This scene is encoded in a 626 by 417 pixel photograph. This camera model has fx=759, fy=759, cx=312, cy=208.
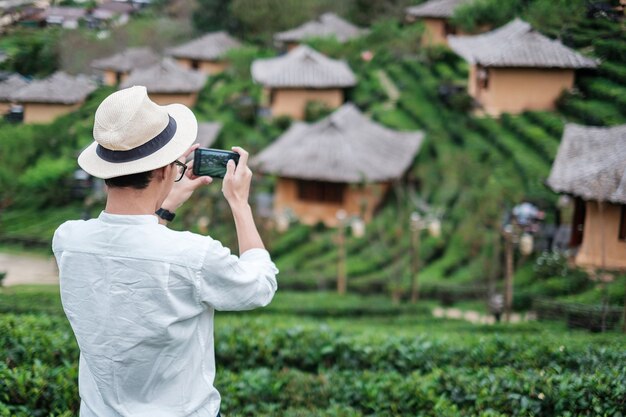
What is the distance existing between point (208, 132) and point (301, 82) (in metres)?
4.71

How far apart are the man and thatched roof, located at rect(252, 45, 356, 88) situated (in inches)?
1047

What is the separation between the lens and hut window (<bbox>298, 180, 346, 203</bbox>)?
2223 centimetres

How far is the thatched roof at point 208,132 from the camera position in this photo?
25819 mm

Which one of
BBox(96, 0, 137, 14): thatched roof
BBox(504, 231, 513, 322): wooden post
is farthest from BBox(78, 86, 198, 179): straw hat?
BBox(504, 231, 513, 322): wooden post

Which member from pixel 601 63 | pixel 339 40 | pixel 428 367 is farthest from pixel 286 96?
pixel 428 367

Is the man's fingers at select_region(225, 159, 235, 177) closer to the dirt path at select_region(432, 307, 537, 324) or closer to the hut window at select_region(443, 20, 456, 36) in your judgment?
the dirt path at select_region(432, 307, 537, 324)

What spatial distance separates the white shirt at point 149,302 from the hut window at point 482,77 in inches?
609

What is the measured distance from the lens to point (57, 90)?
9.90m

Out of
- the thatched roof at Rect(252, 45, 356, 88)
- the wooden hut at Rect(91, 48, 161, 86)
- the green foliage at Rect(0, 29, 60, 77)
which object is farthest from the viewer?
the thatched roof at Rect(252, 45, 356, 88)

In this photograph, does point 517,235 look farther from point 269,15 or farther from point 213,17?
point 213,17

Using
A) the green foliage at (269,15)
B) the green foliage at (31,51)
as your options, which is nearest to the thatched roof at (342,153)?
the green foliage at (31,51)

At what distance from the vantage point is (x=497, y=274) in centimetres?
1506

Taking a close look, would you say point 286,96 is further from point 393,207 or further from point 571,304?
point 571,304

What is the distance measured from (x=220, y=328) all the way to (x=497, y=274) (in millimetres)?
10131
